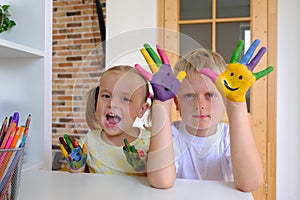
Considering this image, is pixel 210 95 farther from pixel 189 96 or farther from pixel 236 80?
pixel 236 80

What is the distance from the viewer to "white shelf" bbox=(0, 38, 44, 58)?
605 millimetres

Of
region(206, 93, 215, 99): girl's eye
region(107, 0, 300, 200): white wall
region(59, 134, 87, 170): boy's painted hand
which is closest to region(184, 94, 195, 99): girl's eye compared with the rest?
region(206, 93, 215, 99): girl's eye

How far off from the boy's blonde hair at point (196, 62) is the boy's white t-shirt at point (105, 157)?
0.20 meters

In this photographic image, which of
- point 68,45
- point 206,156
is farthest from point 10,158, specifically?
point 68,45

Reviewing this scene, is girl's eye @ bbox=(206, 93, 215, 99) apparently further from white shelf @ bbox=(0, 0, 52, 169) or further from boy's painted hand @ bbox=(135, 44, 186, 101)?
white shelf @ bbox=(0, 0, 52, 169)

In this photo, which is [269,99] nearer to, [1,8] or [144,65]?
[144,65]

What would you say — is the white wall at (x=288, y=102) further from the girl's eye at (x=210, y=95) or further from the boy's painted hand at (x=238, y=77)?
the boy's painted hand at (x=238, y=77)

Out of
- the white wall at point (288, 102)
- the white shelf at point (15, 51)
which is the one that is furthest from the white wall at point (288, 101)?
the white shelf at point (15, 51)

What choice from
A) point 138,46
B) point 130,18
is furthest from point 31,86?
point 130,18

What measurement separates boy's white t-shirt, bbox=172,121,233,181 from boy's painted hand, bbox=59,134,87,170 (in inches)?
9.4

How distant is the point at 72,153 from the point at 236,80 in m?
0.43

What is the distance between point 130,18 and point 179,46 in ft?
5.48

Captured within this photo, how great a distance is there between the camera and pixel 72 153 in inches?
27.4

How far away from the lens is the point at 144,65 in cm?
61
